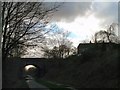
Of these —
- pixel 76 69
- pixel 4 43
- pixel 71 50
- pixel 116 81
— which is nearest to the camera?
Answer: pixel 4 43

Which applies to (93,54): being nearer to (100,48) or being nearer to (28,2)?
(100,48)

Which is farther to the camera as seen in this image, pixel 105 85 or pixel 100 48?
pixel 100 48

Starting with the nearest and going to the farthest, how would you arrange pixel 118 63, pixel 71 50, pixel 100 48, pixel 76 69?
1. pixel 118 63
2. pixel 100 48
3. pixel 76 69
4. pixel 71 50

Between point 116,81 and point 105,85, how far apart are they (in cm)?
142

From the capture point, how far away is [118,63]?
112 ft

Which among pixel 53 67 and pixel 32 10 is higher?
pixel 32 10

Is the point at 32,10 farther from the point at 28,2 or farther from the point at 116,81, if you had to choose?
the point at 116,81

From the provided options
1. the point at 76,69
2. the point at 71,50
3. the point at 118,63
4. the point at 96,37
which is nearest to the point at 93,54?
the point at 76,69

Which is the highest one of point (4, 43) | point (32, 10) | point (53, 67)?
point (32, 10)

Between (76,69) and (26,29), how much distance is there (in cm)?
3775

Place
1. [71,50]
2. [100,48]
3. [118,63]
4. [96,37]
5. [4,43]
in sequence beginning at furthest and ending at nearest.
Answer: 1. [71,50]
2. [96,37]
3. [100,48]
4. [118,63]
5. [4,43]

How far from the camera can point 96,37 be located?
82812mm

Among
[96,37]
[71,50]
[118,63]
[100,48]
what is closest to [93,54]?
[100,48]

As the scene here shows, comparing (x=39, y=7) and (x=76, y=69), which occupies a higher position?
(x=39, y=7)
